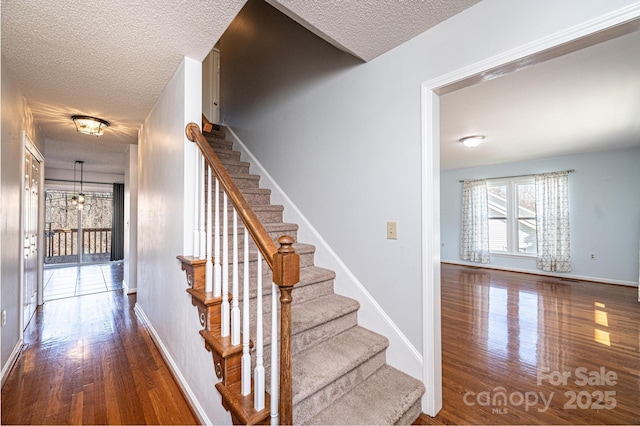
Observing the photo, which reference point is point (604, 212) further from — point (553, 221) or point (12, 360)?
point (12, 360)

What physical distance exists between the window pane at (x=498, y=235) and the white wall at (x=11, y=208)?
804 cm

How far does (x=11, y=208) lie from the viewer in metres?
2.12

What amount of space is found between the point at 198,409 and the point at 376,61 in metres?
2.61

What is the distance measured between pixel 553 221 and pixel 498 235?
112 centimetres

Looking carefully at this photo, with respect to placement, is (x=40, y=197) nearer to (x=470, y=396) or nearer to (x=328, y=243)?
(x=328, y=243)

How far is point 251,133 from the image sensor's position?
348 centimetres

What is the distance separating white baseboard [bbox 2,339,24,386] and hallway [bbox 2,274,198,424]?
0.03 metres

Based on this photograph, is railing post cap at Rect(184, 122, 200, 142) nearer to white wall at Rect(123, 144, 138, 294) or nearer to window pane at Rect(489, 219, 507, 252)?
white wall at Rect(123, 144, 138, 294)

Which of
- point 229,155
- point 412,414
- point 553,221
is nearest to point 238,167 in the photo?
point 229,155

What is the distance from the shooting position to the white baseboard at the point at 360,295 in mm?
1758

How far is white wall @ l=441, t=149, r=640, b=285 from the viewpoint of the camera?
486cm

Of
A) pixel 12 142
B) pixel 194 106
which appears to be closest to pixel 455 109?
pixel 194 106

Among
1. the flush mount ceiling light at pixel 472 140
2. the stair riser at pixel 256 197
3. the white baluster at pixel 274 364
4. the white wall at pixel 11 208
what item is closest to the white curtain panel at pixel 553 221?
the flush mount ceiling light at pixel 472 140

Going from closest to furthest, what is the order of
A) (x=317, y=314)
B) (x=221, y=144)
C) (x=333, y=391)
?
1. (x=333, y=391)
2. (x=317, y=314)
3. (x=221, y=144)
